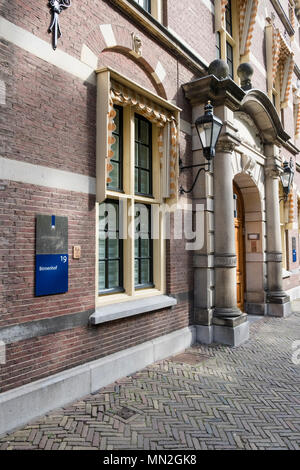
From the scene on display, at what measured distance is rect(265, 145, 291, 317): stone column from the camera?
30.0 ft

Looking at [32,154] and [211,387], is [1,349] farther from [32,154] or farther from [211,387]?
[211,387]

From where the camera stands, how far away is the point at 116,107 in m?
5.17

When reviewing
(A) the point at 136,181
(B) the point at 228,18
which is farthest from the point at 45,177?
(B) the point at 228,18

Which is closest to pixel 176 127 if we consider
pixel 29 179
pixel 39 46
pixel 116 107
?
pixel 116 107

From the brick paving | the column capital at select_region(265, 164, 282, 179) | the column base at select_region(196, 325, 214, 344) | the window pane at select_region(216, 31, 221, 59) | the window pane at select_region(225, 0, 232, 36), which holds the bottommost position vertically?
the brick paving

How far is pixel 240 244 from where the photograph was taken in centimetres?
931

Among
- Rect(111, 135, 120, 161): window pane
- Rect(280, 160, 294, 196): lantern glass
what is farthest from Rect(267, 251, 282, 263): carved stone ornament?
Rect(111, 135, 120, 161): window pane

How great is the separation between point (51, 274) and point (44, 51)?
2.63 meters

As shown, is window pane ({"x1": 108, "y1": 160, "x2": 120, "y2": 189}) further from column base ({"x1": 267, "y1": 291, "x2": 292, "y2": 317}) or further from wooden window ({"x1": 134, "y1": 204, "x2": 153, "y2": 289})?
column base ({"x1": 267, "y1": 291, "x2": 292, "y2": 317})

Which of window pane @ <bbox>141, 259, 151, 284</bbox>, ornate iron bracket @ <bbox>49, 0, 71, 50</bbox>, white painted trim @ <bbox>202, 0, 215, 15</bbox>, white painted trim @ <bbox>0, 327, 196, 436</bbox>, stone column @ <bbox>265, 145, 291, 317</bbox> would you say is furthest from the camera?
stone column @ <bbox>265, 145, 291, 317</bbox>

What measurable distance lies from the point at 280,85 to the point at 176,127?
28.6 feet

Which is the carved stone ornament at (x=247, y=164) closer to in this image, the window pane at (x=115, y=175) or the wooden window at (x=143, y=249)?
the wooden window at (x=143, y=249)

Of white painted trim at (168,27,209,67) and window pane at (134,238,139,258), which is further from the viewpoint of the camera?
white painted trim at (168,27,209,67)

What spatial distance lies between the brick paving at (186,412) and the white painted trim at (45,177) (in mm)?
2594
